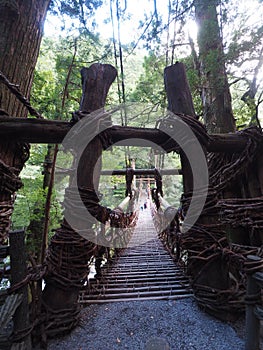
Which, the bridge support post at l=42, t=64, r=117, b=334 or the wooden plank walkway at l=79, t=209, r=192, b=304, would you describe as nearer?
the bridge support post at l=42, t=64, r=117, b=334

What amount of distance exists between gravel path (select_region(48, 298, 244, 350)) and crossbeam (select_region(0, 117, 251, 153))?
0.99 metres

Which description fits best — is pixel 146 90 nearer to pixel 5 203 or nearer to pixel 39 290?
pixel 5 203

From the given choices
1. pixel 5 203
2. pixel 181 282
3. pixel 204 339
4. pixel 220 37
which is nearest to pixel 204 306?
pixel 204 339

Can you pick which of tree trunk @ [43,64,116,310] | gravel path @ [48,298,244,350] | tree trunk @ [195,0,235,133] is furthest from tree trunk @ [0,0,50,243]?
tree trunk @ [195,0,235,133]

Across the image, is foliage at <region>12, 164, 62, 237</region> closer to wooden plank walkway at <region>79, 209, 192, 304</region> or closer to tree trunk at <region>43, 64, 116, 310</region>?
wooden plank walkway at <region>79, 209, 192, 304</region>

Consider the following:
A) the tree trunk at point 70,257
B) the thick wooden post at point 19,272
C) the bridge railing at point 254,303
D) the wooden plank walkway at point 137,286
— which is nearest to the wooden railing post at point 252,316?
the bridge railing at point 254,303

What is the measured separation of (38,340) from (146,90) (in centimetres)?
479

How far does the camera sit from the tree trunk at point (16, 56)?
126cm

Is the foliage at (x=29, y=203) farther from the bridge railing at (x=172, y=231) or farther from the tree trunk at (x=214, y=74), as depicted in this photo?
the tree trunk at (x=214, y=74)

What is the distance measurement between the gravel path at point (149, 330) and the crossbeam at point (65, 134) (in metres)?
0.99

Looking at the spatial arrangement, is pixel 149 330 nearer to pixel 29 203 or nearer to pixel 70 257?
pixel 70 257

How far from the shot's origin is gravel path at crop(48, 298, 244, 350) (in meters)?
0.86

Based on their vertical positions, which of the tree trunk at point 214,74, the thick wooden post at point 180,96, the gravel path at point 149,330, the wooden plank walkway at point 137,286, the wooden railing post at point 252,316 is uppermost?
the tree trunk at point 214,74

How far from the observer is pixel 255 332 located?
794 mm
